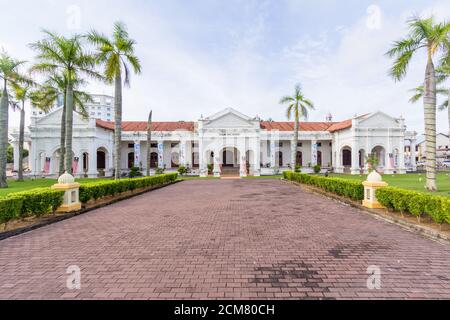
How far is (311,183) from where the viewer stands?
1612 centimetres

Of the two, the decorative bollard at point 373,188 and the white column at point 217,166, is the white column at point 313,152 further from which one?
the decorative bollard at point 373,188

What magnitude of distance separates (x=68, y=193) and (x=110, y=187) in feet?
9.30

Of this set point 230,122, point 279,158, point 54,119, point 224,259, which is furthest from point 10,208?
point 279,158

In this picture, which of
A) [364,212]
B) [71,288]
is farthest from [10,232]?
[364,212]

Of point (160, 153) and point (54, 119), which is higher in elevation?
point (54, 119)

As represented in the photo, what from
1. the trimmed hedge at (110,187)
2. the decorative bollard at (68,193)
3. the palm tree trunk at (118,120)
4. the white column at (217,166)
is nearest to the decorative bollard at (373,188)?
the decorative bollard at (68,193)

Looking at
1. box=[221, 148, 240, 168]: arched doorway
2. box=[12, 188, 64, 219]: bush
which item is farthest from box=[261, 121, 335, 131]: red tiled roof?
box=[12, 188, 64, 219]: bush

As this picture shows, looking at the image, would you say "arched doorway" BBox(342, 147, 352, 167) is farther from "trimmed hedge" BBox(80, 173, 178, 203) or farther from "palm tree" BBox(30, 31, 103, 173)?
"palm tree" BBox(30, 31, 103, 173)

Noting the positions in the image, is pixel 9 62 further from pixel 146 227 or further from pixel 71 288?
pixel 71 288

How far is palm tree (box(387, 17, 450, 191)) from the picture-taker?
11.3 meters

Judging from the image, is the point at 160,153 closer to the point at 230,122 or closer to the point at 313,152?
the point at 230,122

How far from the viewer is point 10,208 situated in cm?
632

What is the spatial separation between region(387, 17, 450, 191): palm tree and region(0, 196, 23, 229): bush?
55.9 feet

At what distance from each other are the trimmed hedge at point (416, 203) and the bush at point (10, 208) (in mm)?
11479
